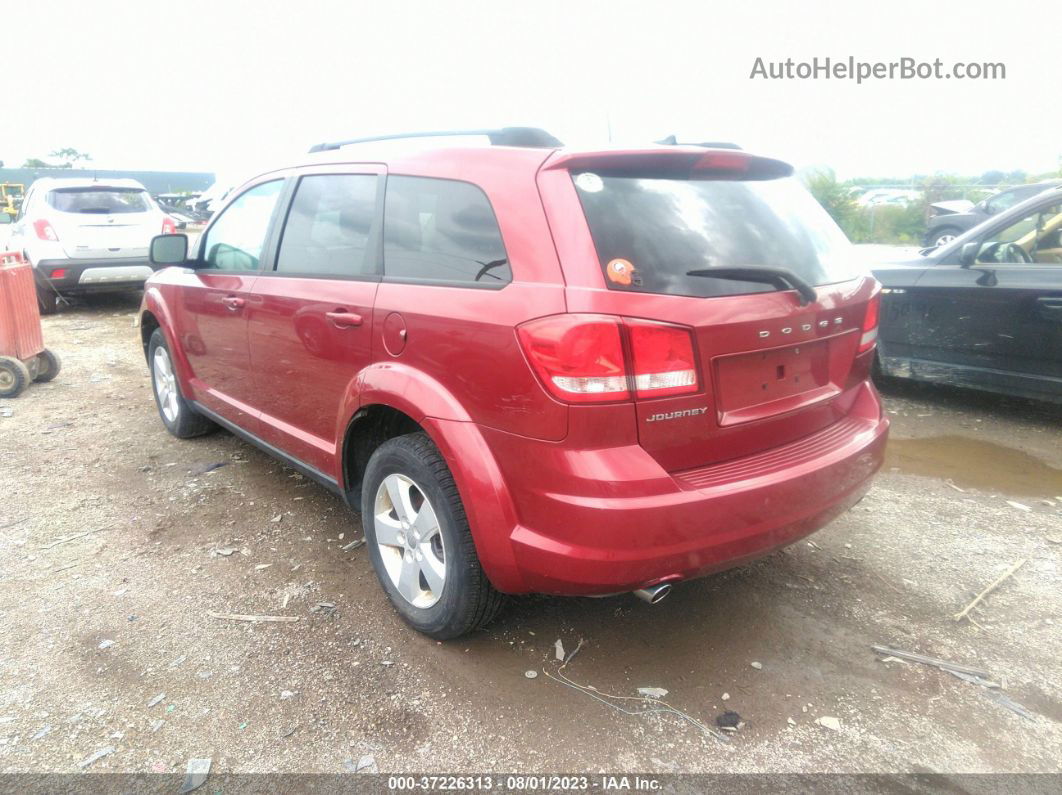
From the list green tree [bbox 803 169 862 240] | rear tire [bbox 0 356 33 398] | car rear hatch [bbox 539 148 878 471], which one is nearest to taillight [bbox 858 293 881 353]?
car rear hatch [bbox 539 148 878 471]

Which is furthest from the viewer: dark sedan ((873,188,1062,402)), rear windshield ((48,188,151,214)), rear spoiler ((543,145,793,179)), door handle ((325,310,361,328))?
rear windshield ((48,188,151,214))

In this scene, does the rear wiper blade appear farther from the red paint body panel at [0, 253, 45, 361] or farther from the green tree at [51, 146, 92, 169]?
the green tree at [51, 146, 92, 169]

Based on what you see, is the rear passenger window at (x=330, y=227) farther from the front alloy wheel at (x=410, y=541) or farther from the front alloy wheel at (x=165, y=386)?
the front alloy wheel at (x=165, y=386)

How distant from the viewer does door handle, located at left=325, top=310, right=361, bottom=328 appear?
2738mm

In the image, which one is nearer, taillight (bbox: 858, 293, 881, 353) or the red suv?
the red suv

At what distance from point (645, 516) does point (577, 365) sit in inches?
17.9

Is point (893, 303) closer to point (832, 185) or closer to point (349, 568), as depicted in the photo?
point (349, 568)

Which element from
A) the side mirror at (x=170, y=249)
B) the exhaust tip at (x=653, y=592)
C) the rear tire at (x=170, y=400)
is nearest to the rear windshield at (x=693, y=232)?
the exhaust tip at (x=653, y=592)

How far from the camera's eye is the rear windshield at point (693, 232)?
2.14m

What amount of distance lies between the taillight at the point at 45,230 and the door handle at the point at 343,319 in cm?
792

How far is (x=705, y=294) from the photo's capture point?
2.16 meters

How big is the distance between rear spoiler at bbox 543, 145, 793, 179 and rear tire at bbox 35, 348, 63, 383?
5861 mm

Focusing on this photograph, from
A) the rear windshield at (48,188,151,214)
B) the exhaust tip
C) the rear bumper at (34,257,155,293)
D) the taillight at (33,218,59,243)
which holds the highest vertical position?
the rear windshield at (48,188,151,214)

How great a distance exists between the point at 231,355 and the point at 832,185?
584 inches
